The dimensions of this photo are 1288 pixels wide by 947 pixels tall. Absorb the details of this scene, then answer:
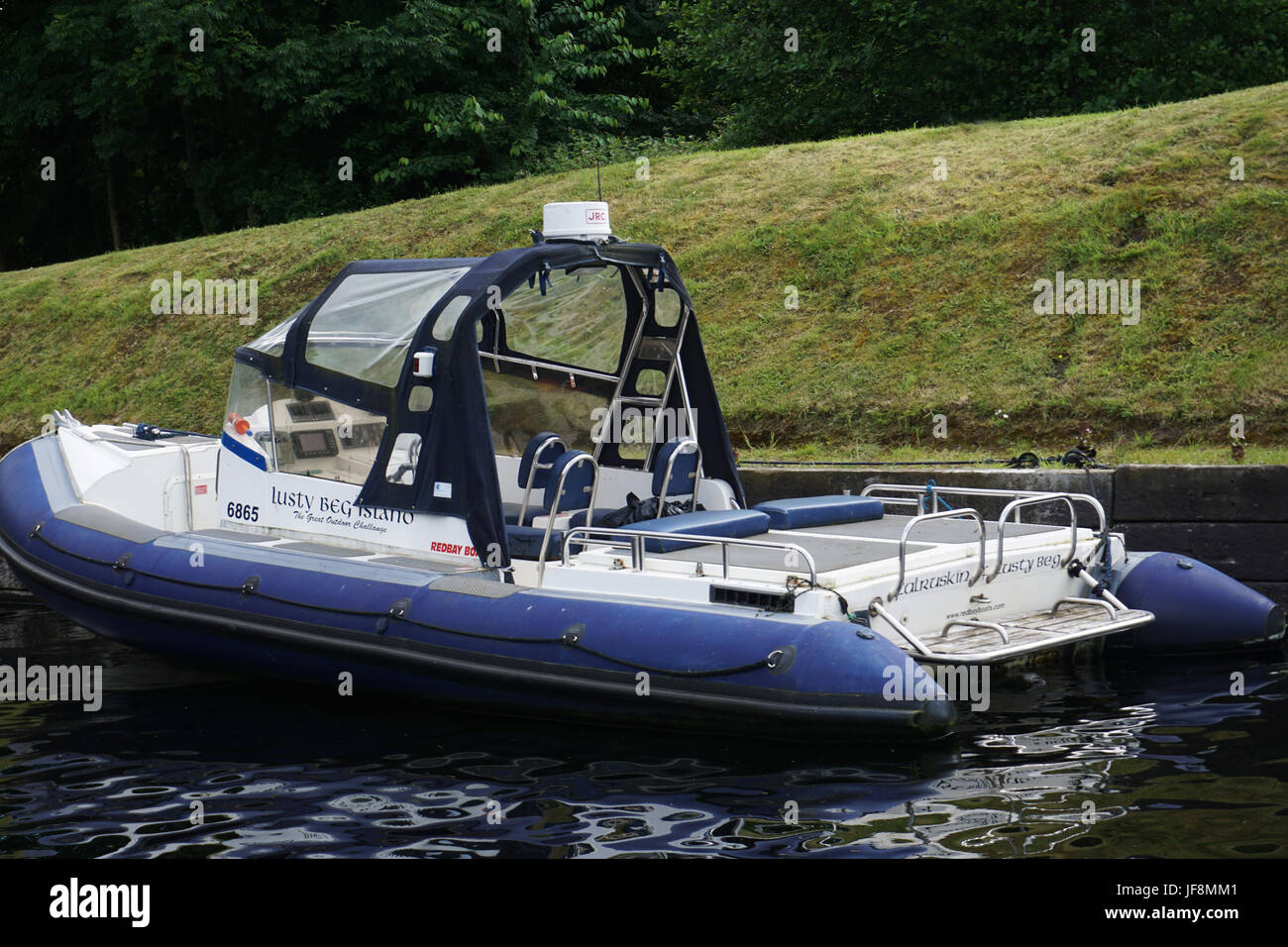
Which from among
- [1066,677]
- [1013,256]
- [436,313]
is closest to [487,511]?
[436,313]

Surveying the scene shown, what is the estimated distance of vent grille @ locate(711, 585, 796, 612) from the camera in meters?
6.42

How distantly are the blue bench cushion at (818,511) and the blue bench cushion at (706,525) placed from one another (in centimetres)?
14

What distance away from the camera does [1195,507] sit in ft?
28.3

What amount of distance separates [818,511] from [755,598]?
1553 millimetres

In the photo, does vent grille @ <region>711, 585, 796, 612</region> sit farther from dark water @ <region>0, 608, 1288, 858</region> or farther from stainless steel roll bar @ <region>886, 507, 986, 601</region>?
dark water @ <region>0, 608, 1288, 858</region>

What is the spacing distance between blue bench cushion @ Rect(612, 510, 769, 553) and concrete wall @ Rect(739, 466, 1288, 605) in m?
2.18

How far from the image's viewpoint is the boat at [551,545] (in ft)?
21.1

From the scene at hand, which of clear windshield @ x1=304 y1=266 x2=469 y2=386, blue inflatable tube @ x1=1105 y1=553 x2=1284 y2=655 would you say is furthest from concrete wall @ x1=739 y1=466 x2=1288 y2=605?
clear windshield @ x1=304 y1=266 x2=469 y2=386

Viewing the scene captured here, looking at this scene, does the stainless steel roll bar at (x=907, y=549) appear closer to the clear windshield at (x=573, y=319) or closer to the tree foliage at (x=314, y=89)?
the clear windshield at (x=573, y=319)

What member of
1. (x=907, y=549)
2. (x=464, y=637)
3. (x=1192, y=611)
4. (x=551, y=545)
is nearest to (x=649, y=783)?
(x=464, y=637)

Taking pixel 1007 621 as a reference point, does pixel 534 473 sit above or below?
above

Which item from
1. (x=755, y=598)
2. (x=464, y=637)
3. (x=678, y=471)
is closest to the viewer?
(x=755, y=598)

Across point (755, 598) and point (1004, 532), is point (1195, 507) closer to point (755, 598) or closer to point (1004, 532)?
point (1004, 532)

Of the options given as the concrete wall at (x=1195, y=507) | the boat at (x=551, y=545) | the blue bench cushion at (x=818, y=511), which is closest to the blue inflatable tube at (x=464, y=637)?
the boat at (x=551, y=545)
